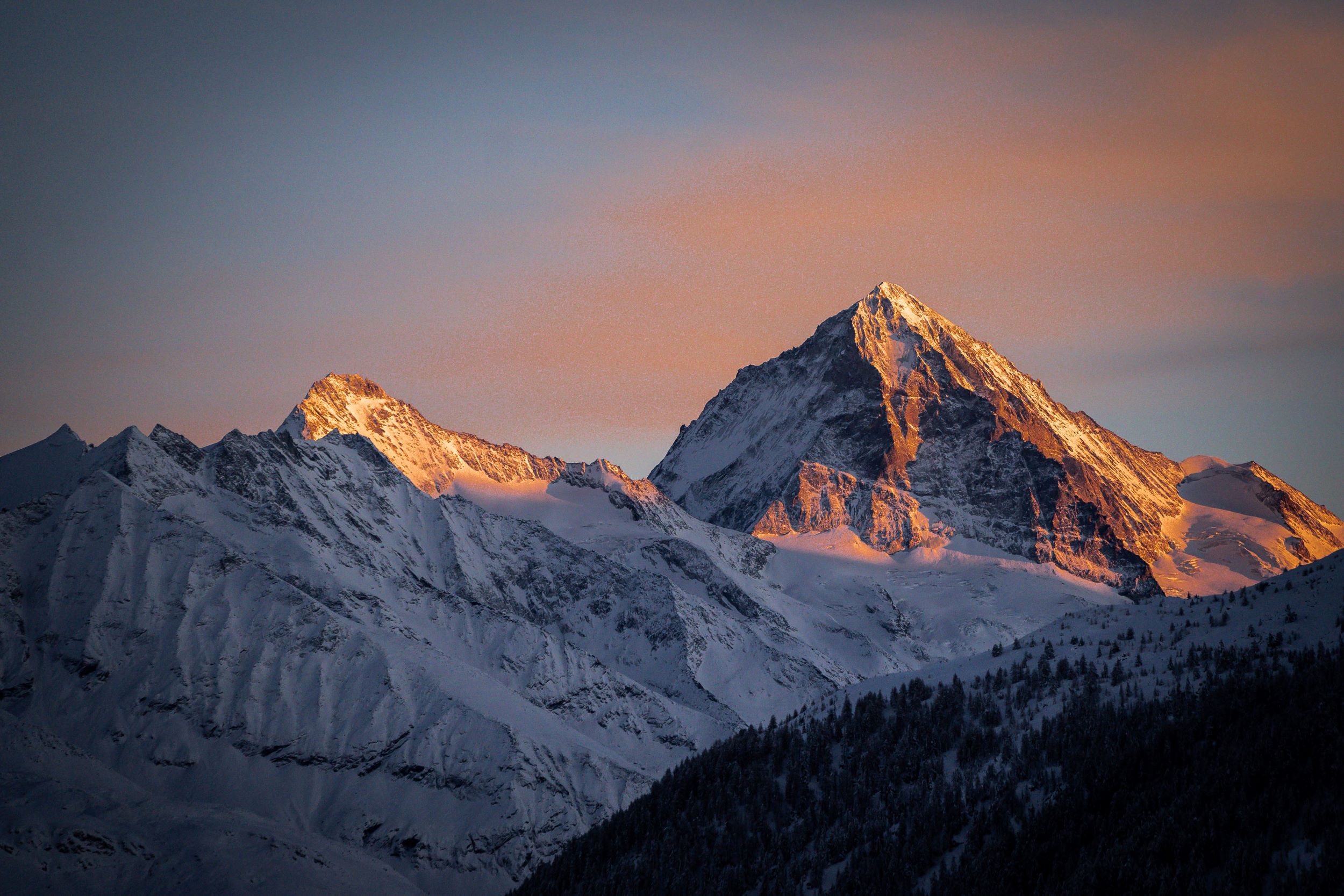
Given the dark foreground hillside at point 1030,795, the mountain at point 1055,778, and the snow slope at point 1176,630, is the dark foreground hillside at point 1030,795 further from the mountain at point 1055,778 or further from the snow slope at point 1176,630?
the snow slope at point 1176,630

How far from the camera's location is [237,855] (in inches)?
6344

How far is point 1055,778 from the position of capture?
6306 centimetres

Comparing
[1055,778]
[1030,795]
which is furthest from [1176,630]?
[1030,795]

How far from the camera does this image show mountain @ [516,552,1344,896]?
5403 centimetres

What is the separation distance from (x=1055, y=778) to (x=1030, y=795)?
1.55 meters

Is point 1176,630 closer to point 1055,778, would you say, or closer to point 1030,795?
point 1055,778

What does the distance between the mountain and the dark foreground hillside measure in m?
0.11

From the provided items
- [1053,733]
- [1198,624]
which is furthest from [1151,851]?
[1198,624]

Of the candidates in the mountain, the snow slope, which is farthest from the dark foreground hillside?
the snow slope

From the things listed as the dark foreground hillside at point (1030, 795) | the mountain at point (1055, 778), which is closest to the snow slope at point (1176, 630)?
the mountain at point (1055, 778)

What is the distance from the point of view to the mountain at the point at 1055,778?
177 feet

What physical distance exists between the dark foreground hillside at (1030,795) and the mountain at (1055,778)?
114mm

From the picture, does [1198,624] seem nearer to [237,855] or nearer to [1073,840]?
[1073,840]

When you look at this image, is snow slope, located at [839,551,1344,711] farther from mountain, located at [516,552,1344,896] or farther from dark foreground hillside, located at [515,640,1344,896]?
dark foreground hillside, located at [515,640,1344,896]
